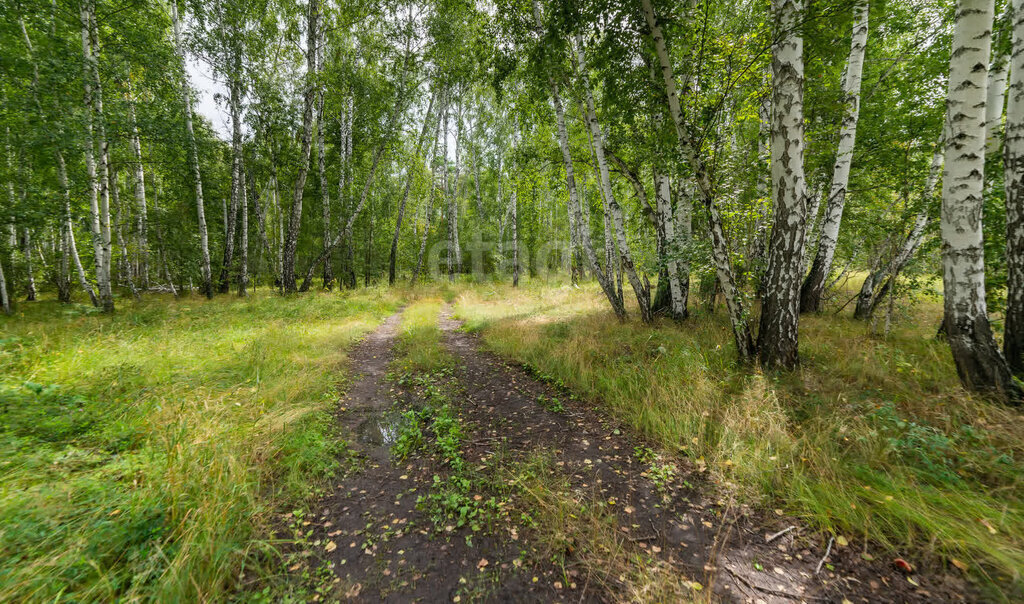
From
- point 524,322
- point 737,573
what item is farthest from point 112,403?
point 524,322

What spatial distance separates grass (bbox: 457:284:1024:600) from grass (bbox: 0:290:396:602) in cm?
408

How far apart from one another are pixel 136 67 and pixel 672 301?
17.8 metres

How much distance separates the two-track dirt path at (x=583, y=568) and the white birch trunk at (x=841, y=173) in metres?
6.89

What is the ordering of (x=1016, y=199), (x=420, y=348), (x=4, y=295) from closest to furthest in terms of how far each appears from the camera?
(x=1016, y=199) < (x=420, y=348) < (x=4, y=295)

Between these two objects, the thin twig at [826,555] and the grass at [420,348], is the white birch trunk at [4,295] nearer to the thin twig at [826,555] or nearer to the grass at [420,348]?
the grass at [420,348]

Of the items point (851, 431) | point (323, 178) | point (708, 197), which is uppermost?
point (323, 178)

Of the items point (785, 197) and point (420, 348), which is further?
point (420, 348)

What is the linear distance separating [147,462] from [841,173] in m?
11.5

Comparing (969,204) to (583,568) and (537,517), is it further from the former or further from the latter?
(537,517)

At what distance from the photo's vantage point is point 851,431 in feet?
10.8

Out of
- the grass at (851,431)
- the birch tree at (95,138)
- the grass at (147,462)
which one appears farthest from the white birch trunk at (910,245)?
the birch tree at (95,138)

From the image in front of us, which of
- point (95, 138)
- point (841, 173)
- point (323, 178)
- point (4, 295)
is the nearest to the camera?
point (841, 173)

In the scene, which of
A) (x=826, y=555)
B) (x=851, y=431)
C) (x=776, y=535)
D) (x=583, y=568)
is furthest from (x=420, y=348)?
(x=851, y=431)

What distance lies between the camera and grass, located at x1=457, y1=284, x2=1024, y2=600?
7.73 ft
